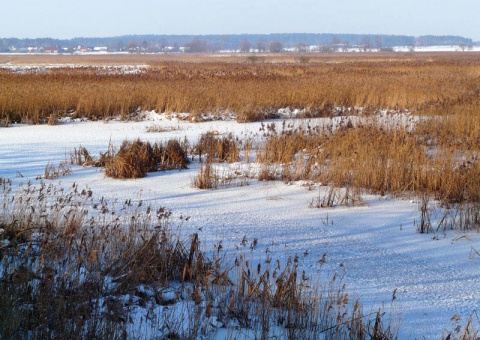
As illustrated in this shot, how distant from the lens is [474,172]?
7.96 meters

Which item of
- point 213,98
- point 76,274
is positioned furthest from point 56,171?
Answer: point 213,98

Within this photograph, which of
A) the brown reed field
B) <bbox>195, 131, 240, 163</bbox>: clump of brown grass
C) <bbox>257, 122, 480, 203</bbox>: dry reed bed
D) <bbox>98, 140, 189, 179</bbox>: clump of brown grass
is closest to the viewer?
<bbox>257, 122, 480, 203</bbox>: dry reed bed

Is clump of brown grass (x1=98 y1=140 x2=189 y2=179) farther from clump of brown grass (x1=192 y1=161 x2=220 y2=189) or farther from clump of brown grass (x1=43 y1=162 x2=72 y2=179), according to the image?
clump of brown grass (x1=192 y1=161 x2=220 y2=189)

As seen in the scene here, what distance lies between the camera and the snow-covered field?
468cm

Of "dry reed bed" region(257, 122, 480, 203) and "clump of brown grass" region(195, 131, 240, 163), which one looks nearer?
"dry reed bed" region(257, 122, 480, 203)

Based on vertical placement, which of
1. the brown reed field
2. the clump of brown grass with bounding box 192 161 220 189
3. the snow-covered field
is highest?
the brown reed field

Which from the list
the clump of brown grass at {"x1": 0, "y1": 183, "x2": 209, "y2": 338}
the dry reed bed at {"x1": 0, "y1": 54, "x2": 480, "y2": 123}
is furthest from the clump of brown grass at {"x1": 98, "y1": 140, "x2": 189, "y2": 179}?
the dry reed bed at {"x1": 0, "y1": 54, "x2": 480, "y2": 123}

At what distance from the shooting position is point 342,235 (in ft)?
21.1

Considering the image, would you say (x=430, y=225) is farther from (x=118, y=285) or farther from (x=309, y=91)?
(x=309, y=91)

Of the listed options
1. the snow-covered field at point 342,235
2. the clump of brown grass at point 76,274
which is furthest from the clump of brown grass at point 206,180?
the clump of brown grass at point 76,274

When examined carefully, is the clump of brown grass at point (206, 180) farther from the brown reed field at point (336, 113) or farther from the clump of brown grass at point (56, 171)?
the clump of brown grass at point (56, 171)

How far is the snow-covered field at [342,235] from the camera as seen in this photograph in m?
4.68

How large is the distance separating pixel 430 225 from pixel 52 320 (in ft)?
15.3

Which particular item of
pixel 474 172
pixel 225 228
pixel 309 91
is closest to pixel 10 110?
pixel 309 91
